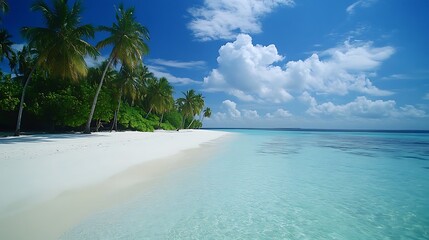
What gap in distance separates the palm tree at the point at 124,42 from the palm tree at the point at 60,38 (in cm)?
249

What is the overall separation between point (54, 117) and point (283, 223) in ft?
73.8

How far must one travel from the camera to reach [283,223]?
4.33 meters

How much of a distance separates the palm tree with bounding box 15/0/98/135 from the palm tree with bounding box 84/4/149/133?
2.49 m

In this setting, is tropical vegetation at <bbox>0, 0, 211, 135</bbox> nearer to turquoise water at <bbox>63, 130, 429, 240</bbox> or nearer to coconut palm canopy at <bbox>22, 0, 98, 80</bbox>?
coconut palm canopy at <bbox>22, 0, 98, 80</bbox>

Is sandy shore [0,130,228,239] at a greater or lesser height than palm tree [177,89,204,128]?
lesser

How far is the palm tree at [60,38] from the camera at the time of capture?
660 inches

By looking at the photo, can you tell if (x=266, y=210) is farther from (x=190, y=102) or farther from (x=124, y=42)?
(x=190, y=102)

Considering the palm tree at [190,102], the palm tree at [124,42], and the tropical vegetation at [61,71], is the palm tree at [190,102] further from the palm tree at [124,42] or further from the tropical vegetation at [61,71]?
the palm tree at [124,42]

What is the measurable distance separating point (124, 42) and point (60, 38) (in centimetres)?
474

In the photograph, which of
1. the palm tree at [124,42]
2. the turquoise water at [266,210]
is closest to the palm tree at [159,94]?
the palm tree at [124,42]

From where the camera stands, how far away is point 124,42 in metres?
20.2

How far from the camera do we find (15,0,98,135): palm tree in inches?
660

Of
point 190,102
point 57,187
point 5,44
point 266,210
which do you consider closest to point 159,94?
point 190,102

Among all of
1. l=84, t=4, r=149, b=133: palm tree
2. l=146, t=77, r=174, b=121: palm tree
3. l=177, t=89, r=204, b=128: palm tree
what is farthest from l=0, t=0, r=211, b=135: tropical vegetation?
l=177, t=89, r=204, b=128: palm tree
